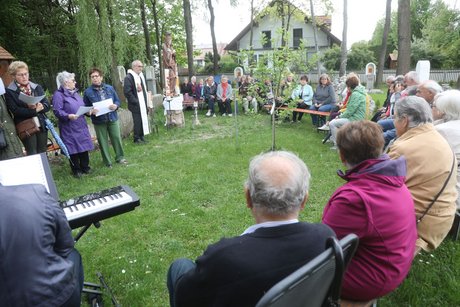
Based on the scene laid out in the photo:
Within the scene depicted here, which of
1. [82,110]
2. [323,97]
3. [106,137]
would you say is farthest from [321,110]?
[82,110]

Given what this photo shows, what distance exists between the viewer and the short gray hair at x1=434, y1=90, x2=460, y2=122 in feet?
10.9

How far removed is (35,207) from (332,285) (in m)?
1.28

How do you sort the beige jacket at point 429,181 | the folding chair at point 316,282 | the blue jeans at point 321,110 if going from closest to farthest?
the folding chair at point 316,282, the beige jacket at point 429,181, the blue jeans at point 321,110

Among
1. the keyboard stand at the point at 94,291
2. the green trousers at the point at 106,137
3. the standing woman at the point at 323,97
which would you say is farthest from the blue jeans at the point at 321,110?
the keyboard stand at the point at 94,291

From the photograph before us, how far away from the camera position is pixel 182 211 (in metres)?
4.34

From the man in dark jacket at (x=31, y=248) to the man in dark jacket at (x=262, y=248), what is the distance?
0.62 m

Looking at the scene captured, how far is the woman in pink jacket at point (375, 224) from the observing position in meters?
1.78

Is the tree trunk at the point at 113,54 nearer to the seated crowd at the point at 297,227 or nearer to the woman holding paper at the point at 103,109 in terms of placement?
the woman holding paper at the point at 103,109

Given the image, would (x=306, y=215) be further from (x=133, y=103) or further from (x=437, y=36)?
(x=437, y=36)

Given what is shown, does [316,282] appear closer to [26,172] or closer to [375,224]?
[375,224]

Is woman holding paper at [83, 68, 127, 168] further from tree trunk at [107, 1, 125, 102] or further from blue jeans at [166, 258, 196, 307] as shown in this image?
tree trunk at [107, 1, 125, 102]

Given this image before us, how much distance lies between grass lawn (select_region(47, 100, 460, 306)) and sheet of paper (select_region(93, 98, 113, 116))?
103cm

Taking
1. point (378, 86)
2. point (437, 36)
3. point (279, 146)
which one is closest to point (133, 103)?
point (279, 146)

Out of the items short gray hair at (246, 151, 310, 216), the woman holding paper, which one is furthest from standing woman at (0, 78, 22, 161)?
short gray hair at (246, 151, 310, 216)
